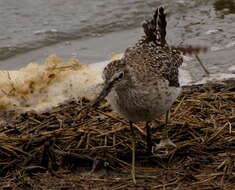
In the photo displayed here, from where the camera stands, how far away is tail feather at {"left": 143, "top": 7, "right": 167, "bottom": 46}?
215 inches

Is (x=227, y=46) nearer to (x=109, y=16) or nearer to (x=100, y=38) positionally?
A: (x=100, y=38)

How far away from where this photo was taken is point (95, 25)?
10.6 meters

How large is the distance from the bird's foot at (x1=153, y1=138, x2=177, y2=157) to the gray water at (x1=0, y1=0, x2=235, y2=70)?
3.30 metres

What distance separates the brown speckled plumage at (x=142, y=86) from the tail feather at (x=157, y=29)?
15.0 inches

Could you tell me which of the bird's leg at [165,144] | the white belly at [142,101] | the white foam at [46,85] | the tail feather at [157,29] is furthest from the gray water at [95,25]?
the white belly at [142,101]

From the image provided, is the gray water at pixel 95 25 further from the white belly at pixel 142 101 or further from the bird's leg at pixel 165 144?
the white belly at pixel 142 101

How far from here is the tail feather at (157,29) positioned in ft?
18.0

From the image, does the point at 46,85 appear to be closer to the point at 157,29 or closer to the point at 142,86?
the point at 157,29

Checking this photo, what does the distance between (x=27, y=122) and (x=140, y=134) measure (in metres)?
1.28

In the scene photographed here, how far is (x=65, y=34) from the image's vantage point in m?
10.2

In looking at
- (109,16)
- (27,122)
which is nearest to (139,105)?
(27,122)

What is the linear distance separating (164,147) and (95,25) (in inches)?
228

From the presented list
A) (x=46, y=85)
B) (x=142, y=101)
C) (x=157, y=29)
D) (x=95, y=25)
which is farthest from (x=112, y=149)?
(x=95, y=25)

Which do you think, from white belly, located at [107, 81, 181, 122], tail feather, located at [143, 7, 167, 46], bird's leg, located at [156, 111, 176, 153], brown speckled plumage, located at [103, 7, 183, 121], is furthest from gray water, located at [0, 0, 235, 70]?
white belly, located at [107, 81, 181, 122]
